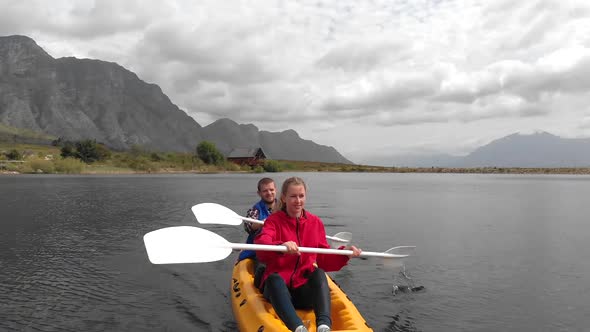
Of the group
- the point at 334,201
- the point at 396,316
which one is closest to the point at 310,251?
the point at 396,316

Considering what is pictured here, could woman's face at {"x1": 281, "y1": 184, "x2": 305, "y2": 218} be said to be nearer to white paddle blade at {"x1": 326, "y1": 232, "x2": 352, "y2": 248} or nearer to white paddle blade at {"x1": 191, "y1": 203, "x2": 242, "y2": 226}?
white paddle blade at {"x1": 326, "y1": 232, "x2": 352, "y2": 248}

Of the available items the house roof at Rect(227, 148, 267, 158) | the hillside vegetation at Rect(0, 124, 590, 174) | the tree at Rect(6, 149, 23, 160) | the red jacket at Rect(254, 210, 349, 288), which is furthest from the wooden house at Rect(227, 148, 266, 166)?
the red jacket at Rect(254, 210, 349, 288)

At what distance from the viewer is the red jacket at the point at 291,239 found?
5.35 m

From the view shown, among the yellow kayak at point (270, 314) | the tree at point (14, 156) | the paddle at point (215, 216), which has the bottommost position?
the yellow kayak at point (270, 314)

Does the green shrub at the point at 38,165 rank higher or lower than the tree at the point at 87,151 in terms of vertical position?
lower

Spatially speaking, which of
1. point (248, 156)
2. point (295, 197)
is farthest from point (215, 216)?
point (248, 156)

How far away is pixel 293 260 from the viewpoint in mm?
5387

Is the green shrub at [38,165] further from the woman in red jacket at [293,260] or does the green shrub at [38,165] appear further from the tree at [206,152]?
the woman in red jacket at [293,260]

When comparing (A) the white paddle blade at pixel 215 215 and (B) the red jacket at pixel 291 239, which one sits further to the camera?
(A) the white paddle blade at pixel 215 215

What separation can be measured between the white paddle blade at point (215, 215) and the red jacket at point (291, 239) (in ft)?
16.9

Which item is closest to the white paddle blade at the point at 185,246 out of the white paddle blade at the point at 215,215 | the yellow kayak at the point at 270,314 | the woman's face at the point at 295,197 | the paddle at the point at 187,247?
the paddle at the point at 187,247

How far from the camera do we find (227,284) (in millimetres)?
9789

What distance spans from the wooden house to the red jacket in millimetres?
108235

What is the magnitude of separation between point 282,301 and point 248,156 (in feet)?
373
